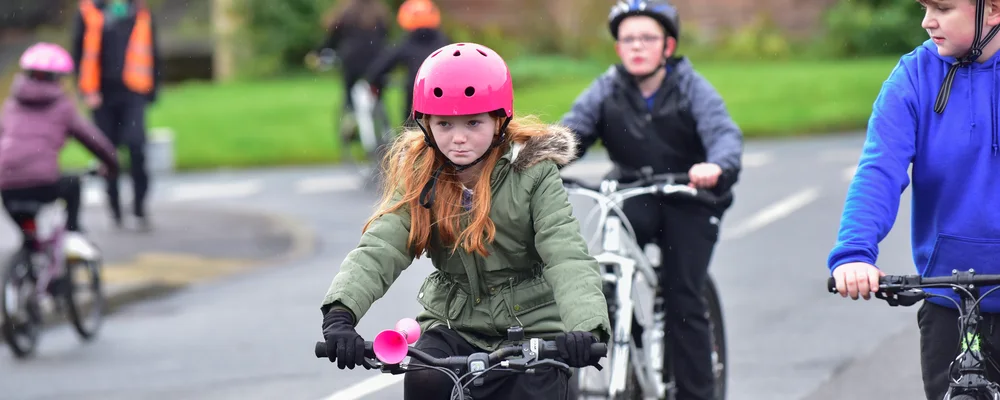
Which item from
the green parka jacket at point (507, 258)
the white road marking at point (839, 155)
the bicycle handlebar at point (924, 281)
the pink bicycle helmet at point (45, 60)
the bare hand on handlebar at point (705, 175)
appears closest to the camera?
the bicycle handlebar at point (924, 281)

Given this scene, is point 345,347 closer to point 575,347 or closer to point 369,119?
point 575,347

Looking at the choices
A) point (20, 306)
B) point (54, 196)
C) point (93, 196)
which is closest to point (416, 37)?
point (93, 196)

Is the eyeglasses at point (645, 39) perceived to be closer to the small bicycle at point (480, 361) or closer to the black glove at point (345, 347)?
the small bicycle at point (480, 361)

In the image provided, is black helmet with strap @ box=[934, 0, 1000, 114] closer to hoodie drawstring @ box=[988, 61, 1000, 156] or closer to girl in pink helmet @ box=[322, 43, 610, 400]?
hoodie drawstring @ box=[988, 61, 1000, 156]

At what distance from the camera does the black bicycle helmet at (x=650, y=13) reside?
19.4 ft

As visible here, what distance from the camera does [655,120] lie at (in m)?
5.99

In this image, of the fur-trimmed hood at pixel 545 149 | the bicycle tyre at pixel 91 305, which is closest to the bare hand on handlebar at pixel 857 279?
the fur-trimmed hood at pixel 545 149

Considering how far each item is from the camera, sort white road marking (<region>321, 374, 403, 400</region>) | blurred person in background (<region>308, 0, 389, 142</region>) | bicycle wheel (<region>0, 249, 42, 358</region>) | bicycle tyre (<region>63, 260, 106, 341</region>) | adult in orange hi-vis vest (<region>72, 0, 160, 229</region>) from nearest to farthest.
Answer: white road marking (<region>321, 374, 403, 400</region>), bicycle wheel (<region>0, 249, 42, 358</region>), bicycle tyre (<region>63, 260, 106, 341</region>), adult in orange hi-vis vest (<region>72, 0, 160, 229</region>), blurred person in background (<region>308, 0, 389, 142</region>)

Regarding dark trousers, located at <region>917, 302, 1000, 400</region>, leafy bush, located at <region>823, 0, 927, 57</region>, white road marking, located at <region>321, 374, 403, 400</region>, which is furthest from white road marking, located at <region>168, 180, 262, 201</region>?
dark trousers, located at <region>917, 302, 1000, 400</region>

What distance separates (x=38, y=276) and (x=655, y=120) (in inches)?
184

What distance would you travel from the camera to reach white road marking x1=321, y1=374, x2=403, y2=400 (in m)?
7.43

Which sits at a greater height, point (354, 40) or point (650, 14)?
point (354, 40)

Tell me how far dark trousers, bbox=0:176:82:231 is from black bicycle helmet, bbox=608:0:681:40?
4.50m

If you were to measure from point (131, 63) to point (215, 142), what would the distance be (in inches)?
349
